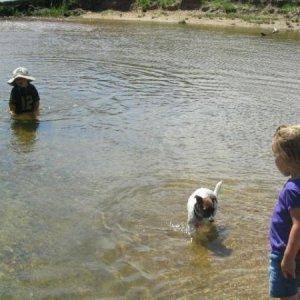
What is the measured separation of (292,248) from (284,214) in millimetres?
239

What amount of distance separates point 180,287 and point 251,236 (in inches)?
53.6

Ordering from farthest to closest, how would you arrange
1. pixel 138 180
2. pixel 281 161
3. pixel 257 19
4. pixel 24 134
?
pixel 257 19 → pixel 24 134 → pixel 138 180 → pixel 281 161

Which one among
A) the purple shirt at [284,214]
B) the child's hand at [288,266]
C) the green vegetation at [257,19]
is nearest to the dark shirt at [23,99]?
the purple shirt at [284,214]

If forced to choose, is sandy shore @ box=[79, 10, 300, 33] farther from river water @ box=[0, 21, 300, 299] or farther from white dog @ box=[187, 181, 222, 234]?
white dog @ box=[187, 181, 222, 234]

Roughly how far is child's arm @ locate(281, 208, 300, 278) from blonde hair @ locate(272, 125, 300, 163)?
0.35m

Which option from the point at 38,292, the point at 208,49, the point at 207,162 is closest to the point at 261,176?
the point at 207,162

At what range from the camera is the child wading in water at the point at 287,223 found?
11.7 ft

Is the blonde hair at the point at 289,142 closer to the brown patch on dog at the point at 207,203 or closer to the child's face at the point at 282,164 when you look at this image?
the child's face at the point at 282,164

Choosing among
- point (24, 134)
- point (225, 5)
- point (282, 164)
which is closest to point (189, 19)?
point (225, 5)

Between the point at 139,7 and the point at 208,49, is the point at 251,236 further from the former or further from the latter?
the point at 139,7

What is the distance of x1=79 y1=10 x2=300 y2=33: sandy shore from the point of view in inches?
1363

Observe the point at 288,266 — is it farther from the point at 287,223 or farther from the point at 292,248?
the point at 287,223

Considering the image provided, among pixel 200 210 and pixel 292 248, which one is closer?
pixel 292 248

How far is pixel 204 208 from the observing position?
5.88 meters
